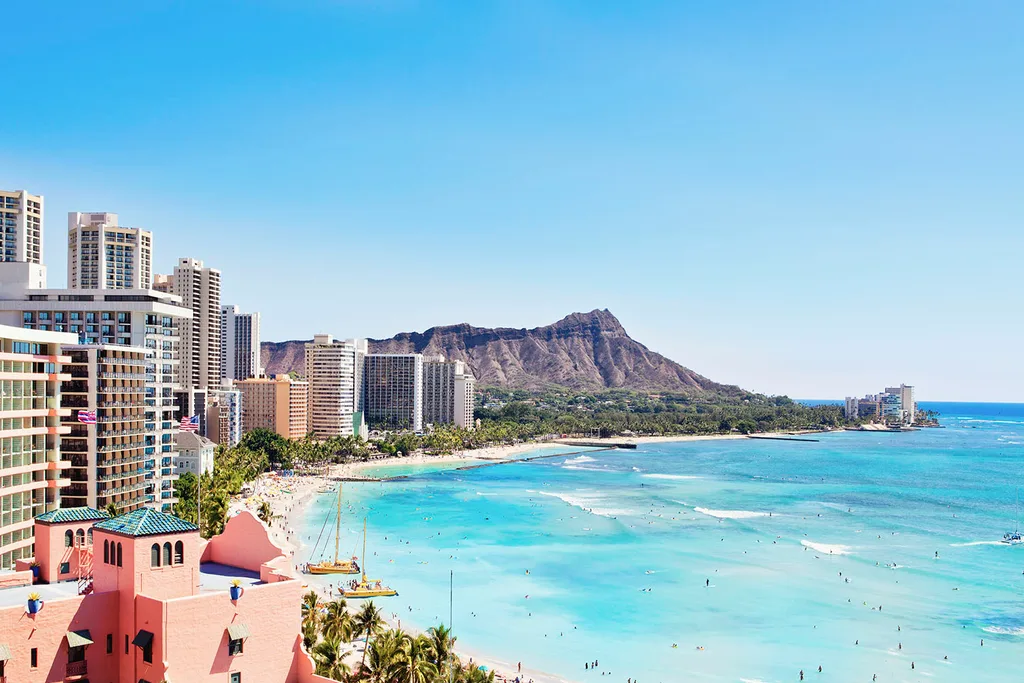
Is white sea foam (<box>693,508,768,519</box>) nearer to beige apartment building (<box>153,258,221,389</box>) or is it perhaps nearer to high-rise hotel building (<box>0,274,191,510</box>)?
high-rise hotel building (<box>0,274,191,510</box>)

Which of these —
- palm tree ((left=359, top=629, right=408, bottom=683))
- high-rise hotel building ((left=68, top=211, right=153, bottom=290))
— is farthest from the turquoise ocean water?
high-rise hotel building ((left=68, top=211, right=153, bottom=290))

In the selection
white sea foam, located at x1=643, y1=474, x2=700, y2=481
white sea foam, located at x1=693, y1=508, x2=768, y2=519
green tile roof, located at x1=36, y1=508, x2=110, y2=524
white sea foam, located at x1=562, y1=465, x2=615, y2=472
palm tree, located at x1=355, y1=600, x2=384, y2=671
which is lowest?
white sea foam, located at x1=562, y1=465, x2=615, y2=472

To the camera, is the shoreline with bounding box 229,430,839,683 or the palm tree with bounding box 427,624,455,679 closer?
the palm tree with bounding box 427,624,455,679

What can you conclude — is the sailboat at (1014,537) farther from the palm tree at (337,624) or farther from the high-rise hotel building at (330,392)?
the high-rise hotel building at (330,392)

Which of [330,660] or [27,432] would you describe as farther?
[27,432]

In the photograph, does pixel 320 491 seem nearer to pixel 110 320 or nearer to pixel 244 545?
pixel 110 320

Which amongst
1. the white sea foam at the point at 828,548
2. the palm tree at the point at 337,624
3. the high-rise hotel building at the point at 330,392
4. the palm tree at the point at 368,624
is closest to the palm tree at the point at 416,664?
the palm tree at the point at 337,624

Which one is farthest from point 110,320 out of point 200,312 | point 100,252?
point 200,312
